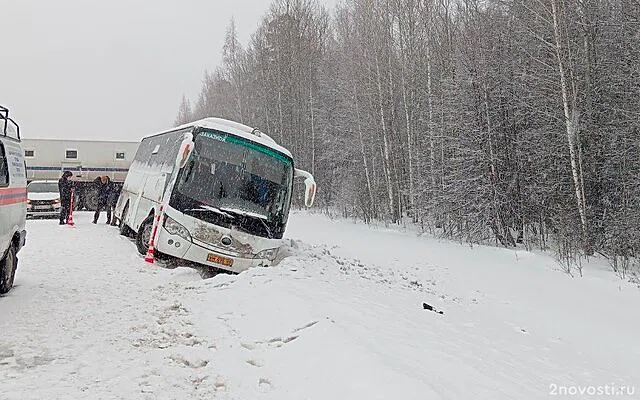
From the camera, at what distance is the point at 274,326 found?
20.6ft

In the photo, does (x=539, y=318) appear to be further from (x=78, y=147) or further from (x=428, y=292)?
(x=78, y=147)

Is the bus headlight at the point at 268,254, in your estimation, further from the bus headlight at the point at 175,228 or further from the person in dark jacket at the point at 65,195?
the person in dark jacket at the point at 65,195

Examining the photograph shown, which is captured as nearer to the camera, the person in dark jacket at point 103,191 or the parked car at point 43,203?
the person in dark jacket at point 103,191

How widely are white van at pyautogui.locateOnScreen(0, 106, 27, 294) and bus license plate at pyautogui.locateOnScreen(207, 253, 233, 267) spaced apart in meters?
3.13

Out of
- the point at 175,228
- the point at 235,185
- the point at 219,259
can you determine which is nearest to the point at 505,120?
the point at 235,185

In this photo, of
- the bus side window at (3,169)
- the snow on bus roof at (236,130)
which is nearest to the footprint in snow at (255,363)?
the bus side window at (3,169)

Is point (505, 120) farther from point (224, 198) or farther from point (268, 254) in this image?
point (224, 198)

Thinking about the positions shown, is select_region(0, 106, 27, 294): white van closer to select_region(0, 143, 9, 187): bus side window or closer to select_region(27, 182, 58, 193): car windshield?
select_region(0, 143, 9, 187): bus side window

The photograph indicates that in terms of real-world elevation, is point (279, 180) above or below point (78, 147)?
below

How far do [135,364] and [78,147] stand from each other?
107 feet

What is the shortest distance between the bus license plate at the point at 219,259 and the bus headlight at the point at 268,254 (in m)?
0.50

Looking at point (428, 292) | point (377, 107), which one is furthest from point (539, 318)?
point (377, 107)

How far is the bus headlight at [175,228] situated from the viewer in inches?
386

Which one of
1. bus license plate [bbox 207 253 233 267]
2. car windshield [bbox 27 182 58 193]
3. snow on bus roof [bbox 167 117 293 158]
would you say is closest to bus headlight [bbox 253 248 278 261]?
bus license plate [bbox 207 253 233 267]
